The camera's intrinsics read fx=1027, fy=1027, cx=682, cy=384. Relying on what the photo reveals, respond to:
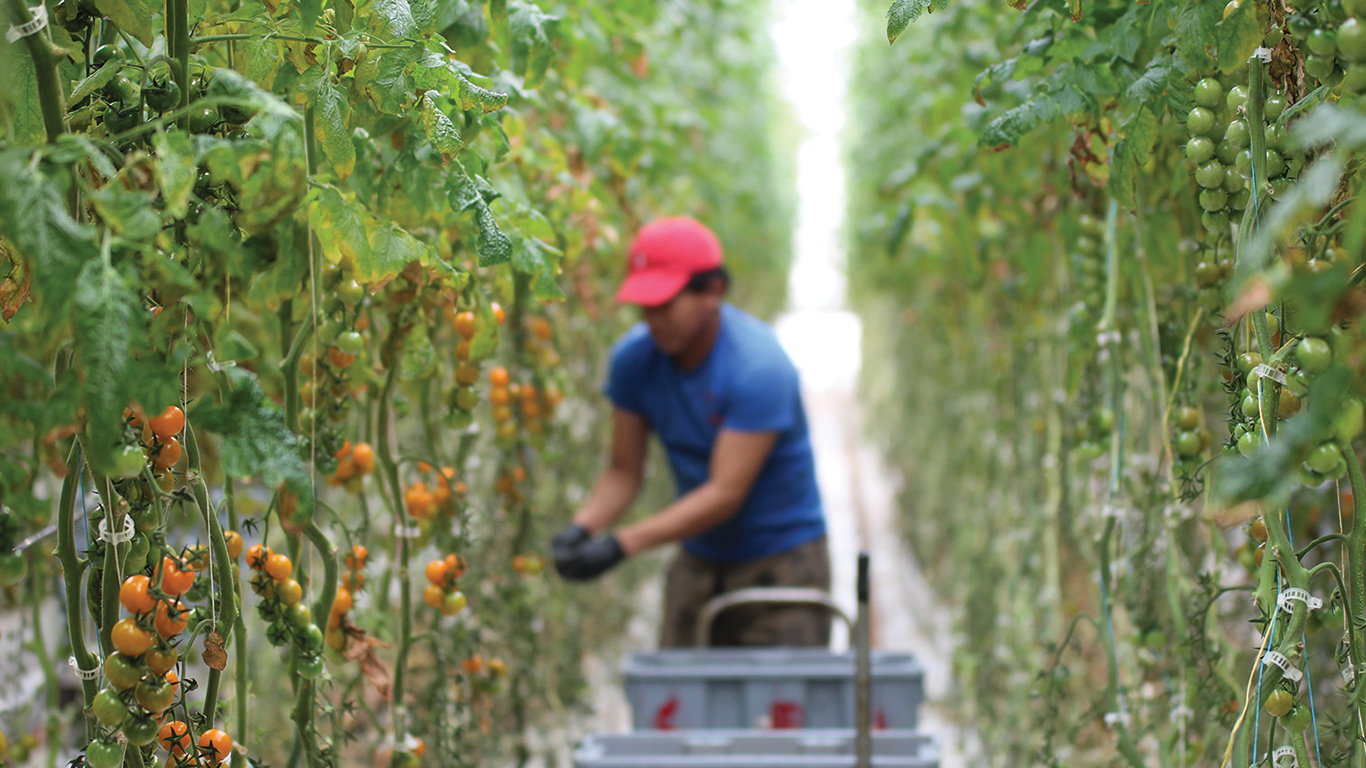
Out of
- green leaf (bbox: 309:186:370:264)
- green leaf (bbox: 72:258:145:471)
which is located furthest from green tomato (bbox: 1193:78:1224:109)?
green leaf (bbox: 72:258:145:471)

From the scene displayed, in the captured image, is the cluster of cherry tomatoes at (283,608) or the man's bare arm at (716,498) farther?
the man's bare arm at (716,498)

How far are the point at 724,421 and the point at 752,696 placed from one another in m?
0.58

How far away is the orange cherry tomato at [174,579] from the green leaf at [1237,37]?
2.64 ft

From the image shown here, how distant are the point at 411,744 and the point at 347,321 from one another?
0.47 meters

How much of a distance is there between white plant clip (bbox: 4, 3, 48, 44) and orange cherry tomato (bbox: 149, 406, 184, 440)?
239 millimetres

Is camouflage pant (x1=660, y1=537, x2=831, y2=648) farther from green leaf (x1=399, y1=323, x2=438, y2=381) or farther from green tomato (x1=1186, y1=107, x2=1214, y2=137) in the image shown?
green tomato (x1=1186, y1=107, x2=1214, y2=137)

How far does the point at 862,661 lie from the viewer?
1.28 meters

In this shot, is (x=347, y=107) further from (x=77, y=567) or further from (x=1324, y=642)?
(x=1324, y=642)

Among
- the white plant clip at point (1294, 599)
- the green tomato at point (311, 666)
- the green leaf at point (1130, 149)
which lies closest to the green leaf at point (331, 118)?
the green tomato at point (311, 666)

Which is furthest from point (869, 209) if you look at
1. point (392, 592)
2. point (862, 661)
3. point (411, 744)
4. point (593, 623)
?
point (411, 744)

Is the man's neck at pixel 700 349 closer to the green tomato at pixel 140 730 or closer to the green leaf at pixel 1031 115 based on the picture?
the green leaf at pixel 1031 115

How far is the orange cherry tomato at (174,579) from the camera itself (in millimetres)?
664

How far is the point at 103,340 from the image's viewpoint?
1.70ft

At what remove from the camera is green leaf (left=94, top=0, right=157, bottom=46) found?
72 cm
